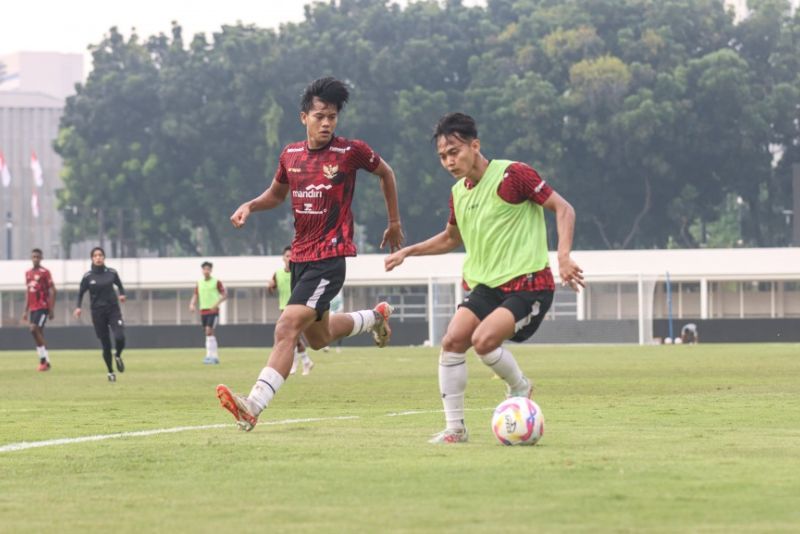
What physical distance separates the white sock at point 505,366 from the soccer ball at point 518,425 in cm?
49

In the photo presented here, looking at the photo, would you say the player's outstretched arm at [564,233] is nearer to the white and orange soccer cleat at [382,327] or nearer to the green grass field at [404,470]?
the green grass field at [404,470]

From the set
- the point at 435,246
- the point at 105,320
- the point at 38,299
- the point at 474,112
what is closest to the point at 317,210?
the point at 435,246

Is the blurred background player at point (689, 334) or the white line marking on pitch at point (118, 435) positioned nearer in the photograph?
the white line marking on pitch at point (118, 435)

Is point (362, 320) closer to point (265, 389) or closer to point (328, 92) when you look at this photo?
point (265, 389)

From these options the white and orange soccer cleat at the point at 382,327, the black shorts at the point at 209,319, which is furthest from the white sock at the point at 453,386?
the black shorts at the point at 209,319

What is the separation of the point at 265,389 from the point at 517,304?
6.49 feet

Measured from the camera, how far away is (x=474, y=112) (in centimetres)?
9038

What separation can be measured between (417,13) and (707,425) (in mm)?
87028

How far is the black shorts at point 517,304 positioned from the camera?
36.1ft

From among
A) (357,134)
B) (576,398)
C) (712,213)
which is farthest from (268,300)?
(576,398)

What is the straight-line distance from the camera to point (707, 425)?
12.9 m

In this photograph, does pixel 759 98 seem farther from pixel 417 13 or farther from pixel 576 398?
pixel 576 398

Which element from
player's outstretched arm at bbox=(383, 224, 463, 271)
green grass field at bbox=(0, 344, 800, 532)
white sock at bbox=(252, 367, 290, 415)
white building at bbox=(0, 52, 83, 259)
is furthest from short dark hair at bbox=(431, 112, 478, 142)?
white building at bbox=(0, 52, 83, 259)

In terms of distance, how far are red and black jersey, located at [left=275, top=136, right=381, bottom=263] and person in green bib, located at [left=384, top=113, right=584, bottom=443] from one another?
1339 mm
